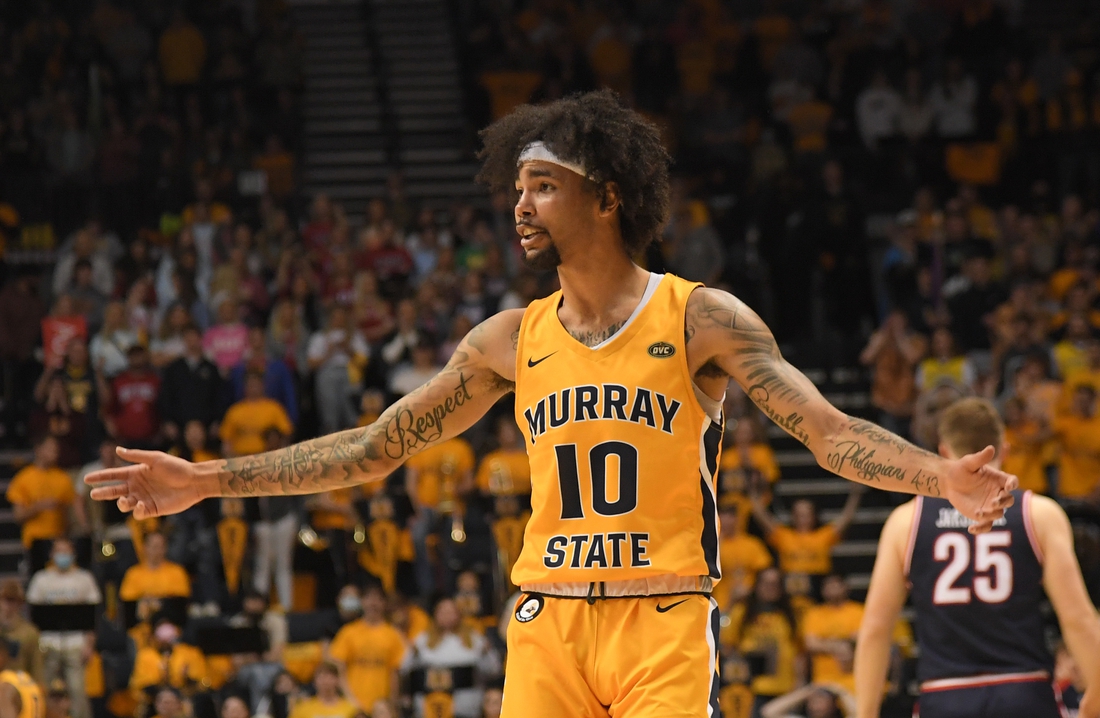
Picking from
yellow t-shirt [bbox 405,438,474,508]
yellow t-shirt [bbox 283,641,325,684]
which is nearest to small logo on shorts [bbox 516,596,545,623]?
yellow t-shirt [bbox 283,641,325,684]

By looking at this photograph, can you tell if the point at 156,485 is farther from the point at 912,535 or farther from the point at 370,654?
the point at 370,654

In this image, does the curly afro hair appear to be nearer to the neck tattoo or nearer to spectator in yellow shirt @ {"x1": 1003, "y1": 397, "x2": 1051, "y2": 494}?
the neck tattoo

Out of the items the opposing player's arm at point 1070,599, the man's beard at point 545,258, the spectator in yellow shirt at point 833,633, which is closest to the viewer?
the man's beard at point 545,258

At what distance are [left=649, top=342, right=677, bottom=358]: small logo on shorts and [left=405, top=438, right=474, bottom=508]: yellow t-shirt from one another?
9.44 m

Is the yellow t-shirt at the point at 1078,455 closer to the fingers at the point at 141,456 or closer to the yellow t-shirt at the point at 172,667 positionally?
the yellow t-shirt at the point at 172,667

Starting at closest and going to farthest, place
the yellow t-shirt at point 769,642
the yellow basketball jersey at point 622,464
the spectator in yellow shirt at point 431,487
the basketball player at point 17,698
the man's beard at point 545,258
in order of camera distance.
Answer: the yellow basketball jersey at point 622,464 < the man's beard at point 545,258 < the basketball player at point 17,698 < the yellow t-shirt at point 769,642 < the spectator in yellow shirt at point 431,487

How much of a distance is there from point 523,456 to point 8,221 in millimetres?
7328

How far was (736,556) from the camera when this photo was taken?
12797 millimetres

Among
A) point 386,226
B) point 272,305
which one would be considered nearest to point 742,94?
point 386,226

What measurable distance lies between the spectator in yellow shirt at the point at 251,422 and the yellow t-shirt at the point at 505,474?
1.91 meters

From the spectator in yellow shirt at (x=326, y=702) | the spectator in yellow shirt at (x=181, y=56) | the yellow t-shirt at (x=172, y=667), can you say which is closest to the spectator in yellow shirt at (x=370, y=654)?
the spectator in yellow shirt at (x=326, y=702)

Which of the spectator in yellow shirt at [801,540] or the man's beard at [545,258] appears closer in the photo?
the man's beard at [545,258]

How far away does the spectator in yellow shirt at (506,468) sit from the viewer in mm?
13203

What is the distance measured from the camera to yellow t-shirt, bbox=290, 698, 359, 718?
11.4 metres
